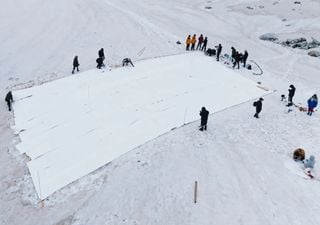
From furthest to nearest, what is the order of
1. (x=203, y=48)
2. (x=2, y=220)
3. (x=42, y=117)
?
(x=203, y=48) < (x=42, y=117) < (x=2, y=220)

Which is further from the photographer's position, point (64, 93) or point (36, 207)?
point (64, 93)

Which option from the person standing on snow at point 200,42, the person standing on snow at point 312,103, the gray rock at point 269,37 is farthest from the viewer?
the gray rock at point 269,37

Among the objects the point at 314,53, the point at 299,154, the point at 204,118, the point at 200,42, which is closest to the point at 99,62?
the point at 200,42

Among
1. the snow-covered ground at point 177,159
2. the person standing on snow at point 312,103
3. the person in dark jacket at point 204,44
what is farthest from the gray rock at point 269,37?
the person standing on snow at point 312,103

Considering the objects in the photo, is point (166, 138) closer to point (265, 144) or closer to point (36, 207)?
point (265, 144)

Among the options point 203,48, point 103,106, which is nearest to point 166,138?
point 103,106

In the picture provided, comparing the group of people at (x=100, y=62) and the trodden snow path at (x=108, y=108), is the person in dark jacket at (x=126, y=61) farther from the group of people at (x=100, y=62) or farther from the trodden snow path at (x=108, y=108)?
the trodden snow path at (x=108, y=108)

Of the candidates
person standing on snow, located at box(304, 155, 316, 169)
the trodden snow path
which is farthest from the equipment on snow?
the trodden snow path
